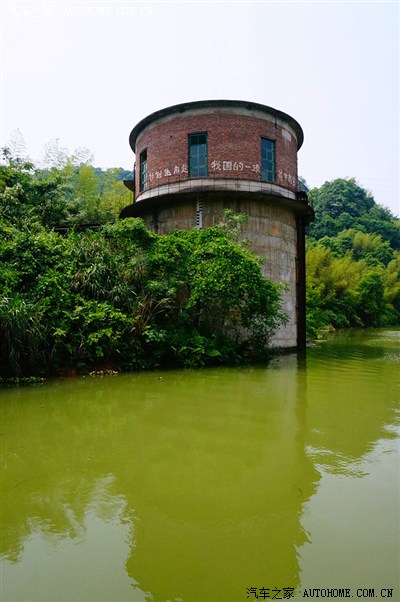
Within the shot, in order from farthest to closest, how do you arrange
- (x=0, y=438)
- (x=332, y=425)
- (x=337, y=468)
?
(x=332, y=425) < (x=0, y=438) < (x=337, y=468)

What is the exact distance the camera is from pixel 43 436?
4945mm

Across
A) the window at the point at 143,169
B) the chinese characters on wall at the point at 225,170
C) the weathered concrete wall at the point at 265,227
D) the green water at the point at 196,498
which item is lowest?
the green water at the point at 196,498

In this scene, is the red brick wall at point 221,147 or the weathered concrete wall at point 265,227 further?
the red brick wall at point 221,147

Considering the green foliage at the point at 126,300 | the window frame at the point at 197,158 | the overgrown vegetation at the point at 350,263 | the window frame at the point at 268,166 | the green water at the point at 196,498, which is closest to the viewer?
the green water at the point at 196,498

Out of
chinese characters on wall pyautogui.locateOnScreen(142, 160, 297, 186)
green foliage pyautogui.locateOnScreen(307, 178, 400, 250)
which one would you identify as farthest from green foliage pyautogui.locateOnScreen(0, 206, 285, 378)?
green foliage pyautogui.locateOnScreen(307, 178, 400, 250)

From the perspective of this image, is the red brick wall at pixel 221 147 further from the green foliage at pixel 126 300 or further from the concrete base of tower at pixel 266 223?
the green foliage at pixel 126 300

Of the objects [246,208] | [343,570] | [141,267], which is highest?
[246,208]

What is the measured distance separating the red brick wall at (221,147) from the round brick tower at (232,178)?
31 mm

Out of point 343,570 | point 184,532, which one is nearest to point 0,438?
point 184,532

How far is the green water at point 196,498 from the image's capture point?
2381 millimetres

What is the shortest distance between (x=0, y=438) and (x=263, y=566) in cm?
352

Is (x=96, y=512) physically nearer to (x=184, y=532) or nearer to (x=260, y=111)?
(x=184, y=532)

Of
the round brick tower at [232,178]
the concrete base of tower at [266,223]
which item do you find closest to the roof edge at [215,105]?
the round brick tower at [232,178]

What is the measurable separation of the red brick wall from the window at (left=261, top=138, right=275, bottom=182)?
0.44ft
